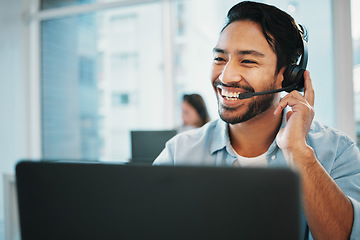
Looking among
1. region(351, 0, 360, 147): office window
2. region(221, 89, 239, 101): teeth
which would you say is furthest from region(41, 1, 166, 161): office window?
region(221, 89, 239, 101): teeth

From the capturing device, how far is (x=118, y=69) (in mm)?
3381

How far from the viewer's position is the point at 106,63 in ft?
11.3

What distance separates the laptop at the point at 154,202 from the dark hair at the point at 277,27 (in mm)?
779

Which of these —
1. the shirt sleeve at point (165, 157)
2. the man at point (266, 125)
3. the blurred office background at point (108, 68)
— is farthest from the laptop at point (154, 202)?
the blurred office background at point (108, 68)

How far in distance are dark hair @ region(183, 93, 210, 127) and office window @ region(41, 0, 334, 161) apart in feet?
0.55

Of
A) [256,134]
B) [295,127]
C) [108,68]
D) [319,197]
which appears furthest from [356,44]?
[108,68]

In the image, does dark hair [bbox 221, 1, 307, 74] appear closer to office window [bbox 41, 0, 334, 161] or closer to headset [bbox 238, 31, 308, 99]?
headset [bbox 238, 31, 308, 99]

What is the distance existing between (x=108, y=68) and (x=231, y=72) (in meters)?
2.69

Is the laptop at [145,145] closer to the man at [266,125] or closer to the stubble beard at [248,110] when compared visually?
the man at [266,125]

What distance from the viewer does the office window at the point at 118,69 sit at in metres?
3.07

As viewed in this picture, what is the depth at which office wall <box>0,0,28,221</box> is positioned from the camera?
3182mm

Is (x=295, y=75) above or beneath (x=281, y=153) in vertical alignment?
above

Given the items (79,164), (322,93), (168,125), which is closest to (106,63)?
(168,125)

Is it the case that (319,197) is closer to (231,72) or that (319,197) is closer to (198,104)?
(231,72)
